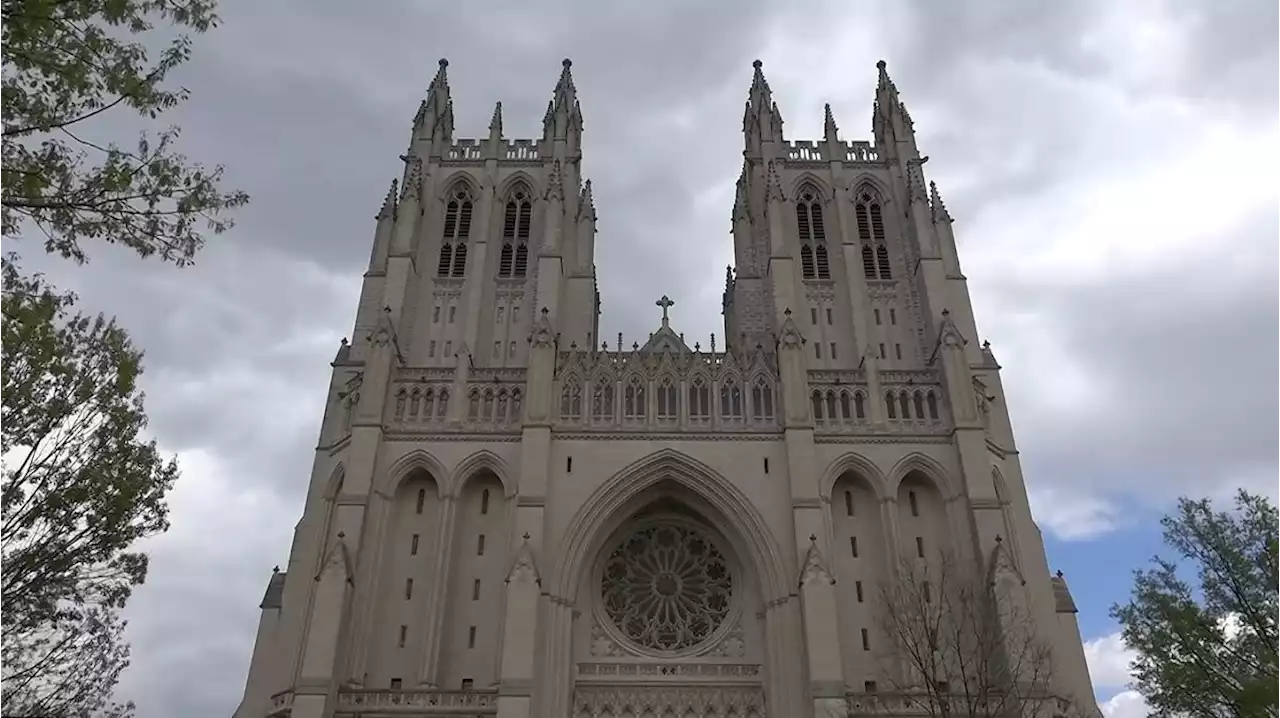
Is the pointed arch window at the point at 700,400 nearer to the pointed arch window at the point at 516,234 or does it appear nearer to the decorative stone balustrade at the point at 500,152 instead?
the pointed arch window at the point at 516,234

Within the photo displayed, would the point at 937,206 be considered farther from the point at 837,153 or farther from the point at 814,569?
the point at 814,569

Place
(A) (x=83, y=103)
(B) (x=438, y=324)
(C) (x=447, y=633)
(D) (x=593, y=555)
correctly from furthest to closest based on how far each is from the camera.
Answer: (B) (x=438, y=324)
(D) (x=593, y=555)
(C) (x=447, y=633)
(A) (x=83, y=103)

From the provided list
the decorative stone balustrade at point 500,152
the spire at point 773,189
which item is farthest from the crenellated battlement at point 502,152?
the spire at point 773,189

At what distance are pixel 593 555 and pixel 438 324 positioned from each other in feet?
36.9

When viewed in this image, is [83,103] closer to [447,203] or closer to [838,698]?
[838,698]

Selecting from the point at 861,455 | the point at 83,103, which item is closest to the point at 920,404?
the point at 861,455

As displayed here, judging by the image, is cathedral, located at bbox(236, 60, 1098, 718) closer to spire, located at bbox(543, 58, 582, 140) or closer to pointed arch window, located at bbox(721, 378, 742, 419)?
pointed arch window, located at bbox(721, 378, 742, 419)

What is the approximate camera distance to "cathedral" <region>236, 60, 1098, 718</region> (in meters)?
25.4

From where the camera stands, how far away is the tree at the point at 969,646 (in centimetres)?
2250

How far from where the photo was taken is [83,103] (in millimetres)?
8305

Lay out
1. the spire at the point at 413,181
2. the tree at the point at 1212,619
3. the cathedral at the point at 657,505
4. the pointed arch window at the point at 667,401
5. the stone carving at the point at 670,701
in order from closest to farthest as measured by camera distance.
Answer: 1. the tree at the point at 1212,619
2. the cathedral at the point at 657,505
3. the stone carving at the point at 670,701
4. the pointed arch window at the point at 667,401
5. the spire at the point at 413,181

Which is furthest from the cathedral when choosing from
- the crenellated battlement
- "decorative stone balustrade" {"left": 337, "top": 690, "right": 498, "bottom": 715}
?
the crenellated battlement

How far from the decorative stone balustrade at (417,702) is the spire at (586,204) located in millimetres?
20306

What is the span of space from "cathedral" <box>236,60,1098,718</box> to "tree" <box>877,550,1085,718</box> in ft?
0.44
